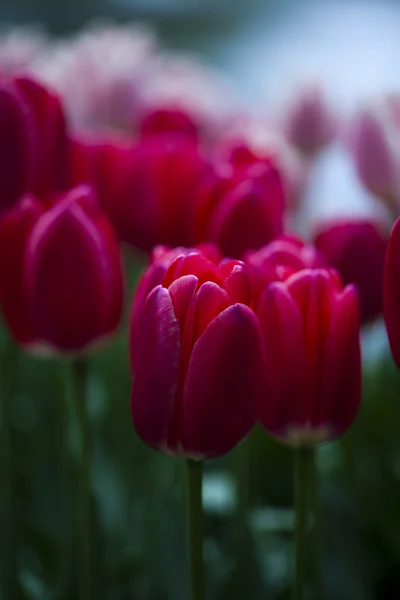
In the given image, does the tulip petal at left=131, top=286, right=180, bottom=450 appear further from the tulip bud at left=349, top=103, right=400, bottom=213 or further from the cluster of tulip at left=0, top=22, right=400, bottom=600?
the tulip bud at left=349, top=103, right=400, bottom=213

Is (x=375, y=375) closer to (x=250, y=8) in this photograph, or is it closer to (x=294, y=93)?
(x=294, y=93)

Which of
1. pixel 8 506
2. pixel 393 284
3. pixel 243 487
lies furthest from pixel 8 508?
pixel 393 284

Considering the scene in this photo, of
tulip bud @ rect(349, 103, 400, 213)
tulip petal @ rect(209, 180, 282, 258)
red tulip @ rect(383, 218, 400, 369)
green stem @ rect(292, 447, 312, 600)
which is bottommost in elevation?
green stem @ rect(292, 447, 312, 600)

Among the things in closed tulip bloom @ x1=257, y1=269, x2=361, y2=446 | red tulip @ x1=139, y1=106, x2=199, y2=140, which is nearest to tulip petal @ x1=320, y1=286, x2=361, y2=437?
closed tulip bloom @ x1=257, y1=269, x2=361, y2=446

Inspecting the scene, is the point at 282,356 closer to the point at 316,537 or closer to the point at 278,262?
the point at 278,262

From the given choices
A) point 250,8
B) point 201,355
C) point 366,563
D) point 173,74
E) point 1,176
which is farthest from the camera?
point 250,8

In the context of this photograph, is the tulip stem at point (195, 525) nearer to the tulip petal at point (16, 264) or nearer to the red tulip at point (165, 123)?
the tulip petal at point (16, 264)

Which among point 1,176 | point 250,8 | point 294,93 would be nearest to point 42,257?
point 1,176
